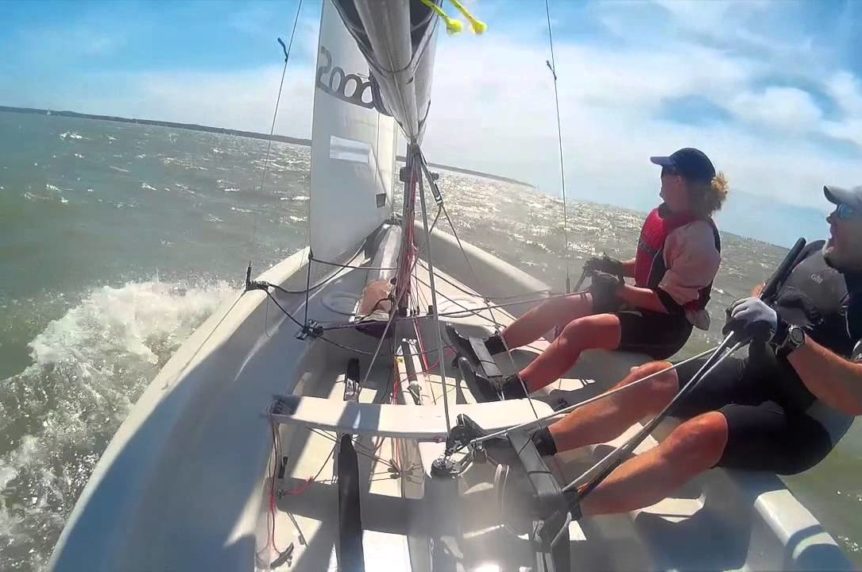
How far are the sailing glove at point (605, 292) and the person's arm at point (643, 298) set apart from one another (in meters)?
0.05

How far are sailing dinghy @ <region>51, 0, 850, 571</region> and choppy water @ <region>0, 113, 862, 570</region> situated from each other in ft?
3.63

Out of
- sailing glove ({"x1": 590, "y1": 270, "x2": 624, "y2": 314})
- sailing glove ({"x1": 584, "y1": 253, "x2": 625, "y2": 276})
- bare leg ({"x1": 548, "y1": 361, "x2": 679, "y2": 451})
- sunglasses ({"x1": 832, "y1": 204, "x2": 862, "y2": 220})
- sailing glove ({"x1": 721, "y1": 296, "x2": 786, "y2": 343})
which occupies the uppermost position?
sunglasses ({"x1": 832, "y1": 204, "x2": 862, "y2": 220})

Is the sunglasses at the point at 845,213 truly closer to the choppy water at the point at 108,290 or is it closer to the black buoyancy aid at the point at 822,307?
the black buoyancy aid at the point at 822,307

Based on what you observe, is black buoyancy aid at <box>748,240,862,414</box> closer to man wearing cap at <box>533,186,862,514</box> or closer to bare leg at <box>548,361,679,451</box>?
man wearing cap at <box>533,186,862,514</box>

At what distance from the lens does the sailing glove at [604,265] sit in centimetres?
260

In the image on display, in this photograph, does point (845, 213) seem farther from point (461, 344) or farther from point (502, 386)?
point (461, 344)

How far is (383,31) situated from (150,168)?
55.9 ft

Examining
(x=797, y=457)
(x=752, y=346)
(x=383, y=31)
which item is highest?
(x=383, y=31)

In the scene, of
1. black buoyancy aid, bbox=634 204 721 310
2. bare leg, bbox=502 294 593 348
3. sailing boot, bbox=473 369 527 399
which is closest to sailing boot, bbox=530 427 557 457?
sailing boot, bbox=473 369 527 399

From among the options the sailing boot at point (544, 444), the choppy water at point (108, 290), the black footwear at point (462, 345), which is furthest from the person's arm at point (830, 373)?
the choppy water at point (108, 290)

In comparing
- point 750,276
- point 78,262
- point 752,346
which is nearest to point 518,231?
point 750,276

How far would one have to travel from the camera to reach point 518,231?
→ 11.7 metres

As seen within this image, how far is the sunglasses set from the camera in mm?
1379

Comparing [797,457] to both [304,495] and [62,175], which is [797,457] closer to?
[304,495]
